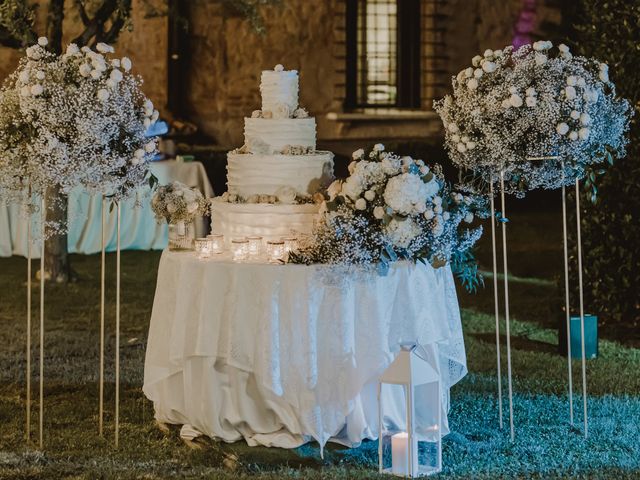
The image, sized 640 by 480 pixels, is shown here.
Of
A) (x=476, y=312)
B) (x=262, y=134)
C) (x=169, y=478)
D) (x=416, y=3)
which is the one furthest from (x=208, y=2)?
(x=169, y=478)

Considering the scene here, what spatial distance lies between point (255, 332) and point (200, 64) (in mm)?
13474

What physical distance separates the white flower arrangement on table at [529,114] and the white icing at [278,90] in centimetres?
85

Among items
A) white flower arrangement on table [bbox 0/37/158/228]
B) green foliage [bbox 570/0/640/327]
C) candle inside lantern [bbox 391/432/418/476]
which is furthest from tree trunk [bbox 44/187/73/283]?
candle inside lantern [bbox 391/432/418/476]

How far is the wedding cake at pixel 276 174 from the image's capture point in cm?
651

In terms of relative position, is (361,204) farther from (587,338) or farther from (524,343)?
(524,343)

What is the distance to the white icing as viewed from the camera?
22.1 feet

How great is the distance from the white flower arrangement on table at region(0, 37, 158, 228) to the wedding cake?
0.59 m

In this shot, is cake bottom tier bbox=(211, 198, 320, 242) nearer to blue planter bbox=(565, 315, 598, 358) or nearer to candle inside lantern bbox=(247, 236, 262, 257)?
candle inside lantern bbox=(247, 236, 262, 257)

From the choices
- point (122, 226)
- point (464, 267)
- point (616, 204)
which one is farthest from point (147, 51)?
point (464, 267)

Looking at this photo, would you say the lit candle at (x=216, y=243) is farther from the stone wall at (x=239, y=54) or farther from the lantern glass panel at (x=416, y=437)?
the stone wall at (x=239, y=54)

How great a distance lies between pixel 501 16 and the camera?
21125mm

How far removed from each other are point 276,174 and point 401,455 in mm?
1658

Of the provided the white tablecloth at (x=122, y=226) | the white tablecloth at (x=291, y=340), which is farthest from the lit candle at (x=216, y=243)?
the white tablecloth at (x=122, y=226)

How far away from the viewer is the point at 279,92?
6.75 meters
